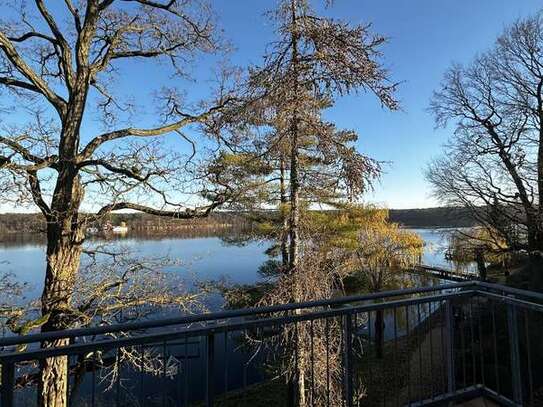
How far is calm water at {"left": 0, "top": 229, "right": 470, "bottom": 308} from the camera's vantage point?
9117 mm

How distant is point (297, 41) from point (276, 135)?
83.4 inches

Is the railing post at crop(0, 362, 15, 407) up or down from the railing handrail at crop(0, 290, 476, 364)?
down

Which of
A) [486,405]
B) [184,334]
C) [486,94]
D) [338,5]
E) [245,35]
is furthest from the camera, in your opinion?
[486,94]

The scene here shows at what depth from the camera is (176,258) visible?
9039 millimetres

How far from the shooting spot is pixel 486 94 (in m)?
17.7

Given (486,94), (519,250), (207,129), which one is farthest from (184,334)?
(486,94)

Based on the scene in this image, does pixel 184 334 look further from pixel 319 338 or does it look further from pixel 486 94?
pixel 486 94

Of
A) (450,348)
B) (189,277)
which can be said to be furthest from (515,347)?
(189,277)

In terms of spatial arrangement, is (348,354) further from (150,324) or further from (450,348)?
(150,324)

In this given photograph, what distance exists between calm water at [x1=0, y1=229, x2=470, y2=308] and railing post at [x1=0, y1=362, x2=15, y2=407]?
647 centimetres

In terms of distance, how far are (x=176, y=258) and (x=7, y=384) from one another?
7.07 metres

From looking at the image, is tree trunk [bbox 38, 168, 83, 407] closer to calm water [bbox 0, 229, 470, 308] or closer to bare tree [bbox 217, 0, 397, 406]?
calm water [bbox 0, 229, 470, 308]

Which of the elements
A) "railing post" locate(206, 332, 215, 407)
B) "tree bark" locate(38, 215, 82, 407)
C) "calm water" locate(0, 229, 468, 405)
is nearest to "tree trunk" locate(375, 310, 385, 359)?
"calm water" locate(0, 229, 468, 405)

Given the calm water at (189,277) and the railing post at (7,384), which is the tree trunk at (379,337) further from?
the railing post at (7,384)
